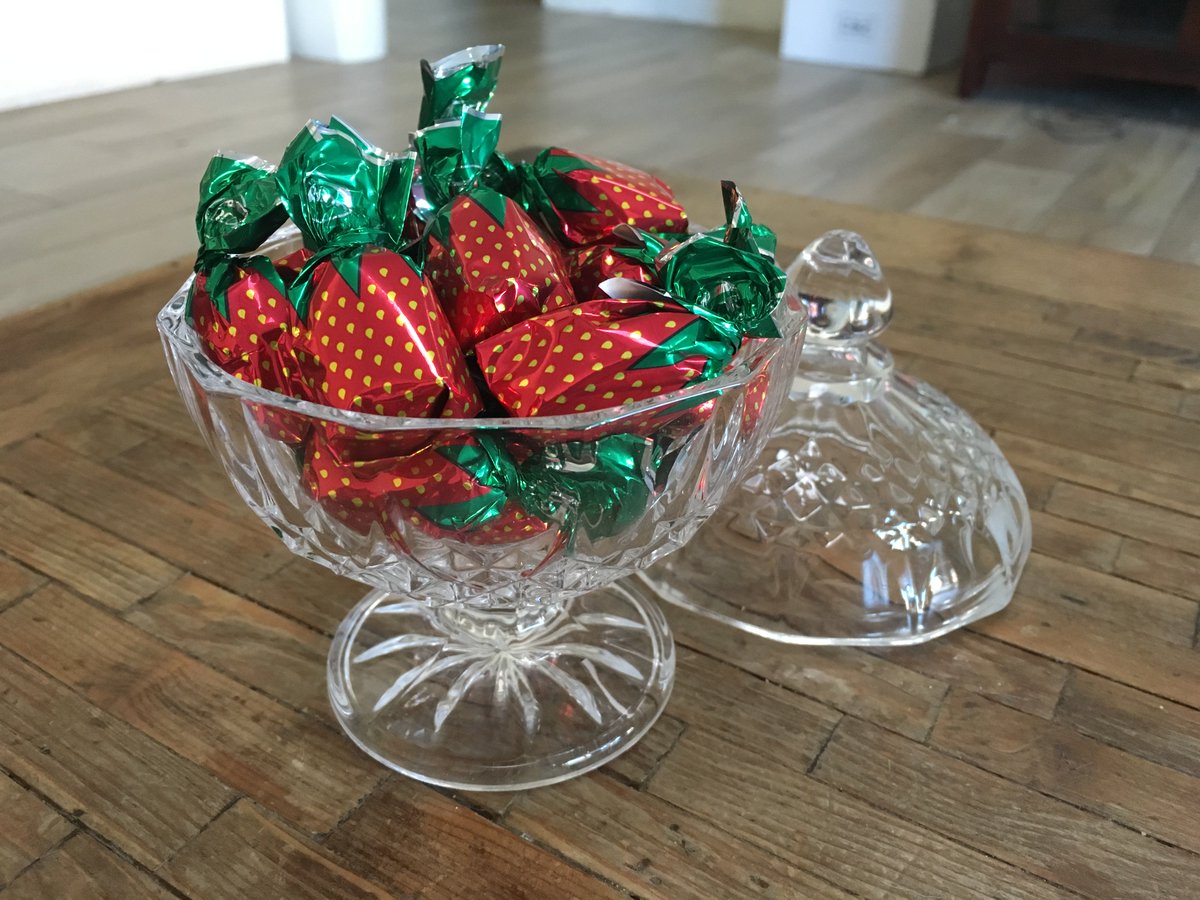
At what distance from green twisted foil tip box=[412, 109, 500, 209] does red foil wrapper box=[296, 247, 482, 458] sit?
0.10m

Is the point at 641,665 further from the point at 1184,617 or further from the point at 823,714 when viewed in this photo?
the point at 1184,617

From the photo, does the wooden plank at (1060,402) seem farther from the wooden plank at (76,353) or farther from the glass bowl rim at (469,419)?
the wooden plank at (76,353)

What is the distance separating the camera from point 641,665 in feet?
1.75

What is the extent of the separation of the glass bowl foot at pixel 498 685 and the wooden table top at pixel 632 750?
0.01m

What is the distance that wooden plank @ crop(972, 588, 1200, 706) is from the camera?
54 cm

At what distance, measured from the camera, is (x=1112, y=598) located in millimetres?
599

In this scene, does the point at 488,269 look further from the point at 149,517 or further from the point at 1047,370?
the point at 1047,370

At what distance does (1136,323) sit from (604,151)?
1003 millimetres

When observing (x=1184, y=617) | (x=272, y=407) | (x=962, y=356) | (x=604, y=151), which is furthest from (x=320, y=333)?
(x=604, y=151)

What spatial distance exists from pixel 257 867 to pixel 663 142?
157 centimetres

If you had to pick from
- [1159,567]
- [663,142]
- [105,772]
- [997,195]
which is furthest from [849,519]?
[663,142]

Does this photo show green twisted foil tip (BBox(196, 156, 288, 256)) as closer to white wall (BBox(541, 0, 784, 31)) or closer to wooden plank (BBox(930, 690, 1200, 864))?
wooden plank (BBox(930, 690, 1200, 864))

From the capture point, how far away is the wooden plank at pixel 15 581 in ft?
1.90

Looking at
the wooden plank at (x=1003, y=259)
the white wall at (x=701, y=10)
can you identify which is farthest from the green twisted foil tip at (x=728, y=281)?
the white wall at (x=701, y=10)
